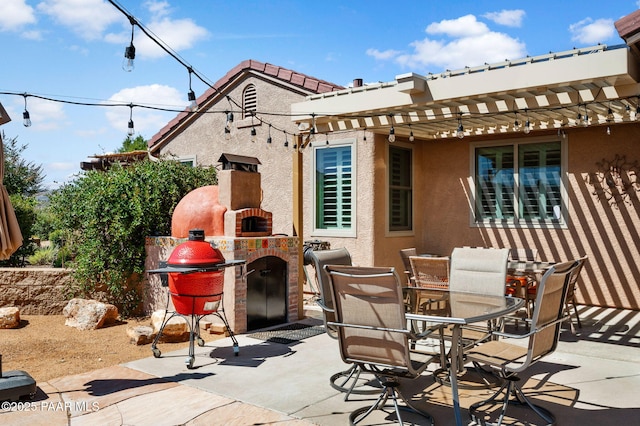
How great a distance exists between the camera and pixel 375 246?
9.37 metres

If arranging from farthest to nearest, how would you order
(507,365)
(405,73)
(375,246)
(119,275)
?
(375,246) < (119,275) < (405,73) < (507,365)

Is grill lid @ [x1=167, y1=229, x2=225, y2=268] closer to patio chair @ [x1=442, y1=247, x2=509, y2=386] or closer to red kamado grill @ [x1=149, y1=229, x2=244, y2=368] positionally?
red kamado grill @ [x1=149, y1=229, x2=244, y2=368]

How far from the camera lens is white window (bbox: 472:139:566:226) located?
897 cm

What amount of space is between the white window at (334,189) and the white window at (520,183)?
93.8 inches

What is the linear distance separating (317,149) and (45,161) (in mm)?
17494

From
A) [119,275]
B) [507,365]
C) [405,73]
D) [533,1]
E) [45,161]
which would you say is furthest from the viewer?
[45,161]

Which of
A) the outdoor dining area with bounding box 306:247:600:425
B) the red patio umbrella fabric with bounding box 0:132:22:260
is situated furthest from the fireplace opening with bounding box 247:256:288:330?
the red patio umbrella fabric with bounding box 0:132:22:260

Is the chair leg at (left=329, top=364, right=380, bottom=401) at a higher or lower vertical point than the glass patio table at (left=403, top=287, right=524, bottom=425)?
lower

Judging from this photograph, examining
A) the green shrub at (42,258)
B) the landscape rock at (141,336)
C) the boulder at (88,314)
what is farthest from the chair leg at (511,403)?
the green shrub at (42,258)

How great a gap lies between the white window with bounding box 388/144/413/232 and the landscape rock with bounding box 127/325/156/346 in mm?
4987

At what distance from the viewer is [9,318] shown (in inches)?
284

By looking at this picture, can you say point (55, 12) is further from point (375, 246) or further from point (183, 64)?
point (375, 246)

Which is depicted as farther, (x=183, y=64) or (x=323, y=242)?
(x=323, y=242)

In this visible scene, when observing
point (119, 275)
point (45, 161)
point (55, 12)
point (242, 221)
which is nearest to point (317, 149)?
point (242, 221)
